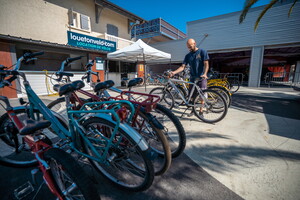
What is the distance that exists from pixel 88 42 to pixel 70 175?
8.78m

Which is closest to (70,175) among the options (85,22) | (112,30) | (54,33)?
(54,33)

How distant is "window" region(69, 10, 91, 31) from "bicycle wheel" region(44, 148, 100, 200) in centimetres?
1090

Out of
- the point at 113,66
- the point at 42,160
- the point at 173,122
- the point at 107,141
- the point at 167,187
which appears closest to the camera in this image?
the point at 42,160

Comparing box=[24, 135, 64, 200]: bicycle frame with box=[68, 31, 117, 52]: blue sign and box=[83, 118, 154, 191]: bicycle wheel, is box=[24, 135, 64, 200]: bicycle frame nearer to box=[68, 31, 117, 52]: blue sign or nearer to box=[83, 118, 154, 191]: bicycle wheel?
box=[83, 118, 154, 191]: bicycle wheel

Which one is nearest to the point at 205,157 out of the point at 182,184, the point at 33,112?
the point at 182,184

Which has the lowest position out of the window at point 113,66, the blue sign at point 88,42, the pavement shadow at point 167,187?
the pavement shadow at point 167,187

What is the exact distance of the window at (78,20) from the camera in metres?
9.21

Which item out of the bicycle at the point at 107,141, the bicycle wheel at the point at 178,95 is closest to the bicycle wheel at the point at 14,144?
the bicycle at the point at 107,141

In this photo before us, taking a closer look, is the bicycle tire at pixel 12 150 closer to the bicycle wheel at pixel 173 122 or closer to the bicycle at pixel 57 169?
the bicycle at pixel 57 169

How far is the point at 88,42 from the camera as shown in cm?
805

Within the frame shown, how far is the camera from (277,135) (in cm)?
238

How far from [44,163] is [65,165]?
0.71ft

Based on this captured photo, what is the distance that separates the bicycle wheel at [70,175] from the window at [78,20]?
35.8ft

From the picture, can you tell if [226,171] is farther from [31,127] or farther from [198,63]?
[198,63]
